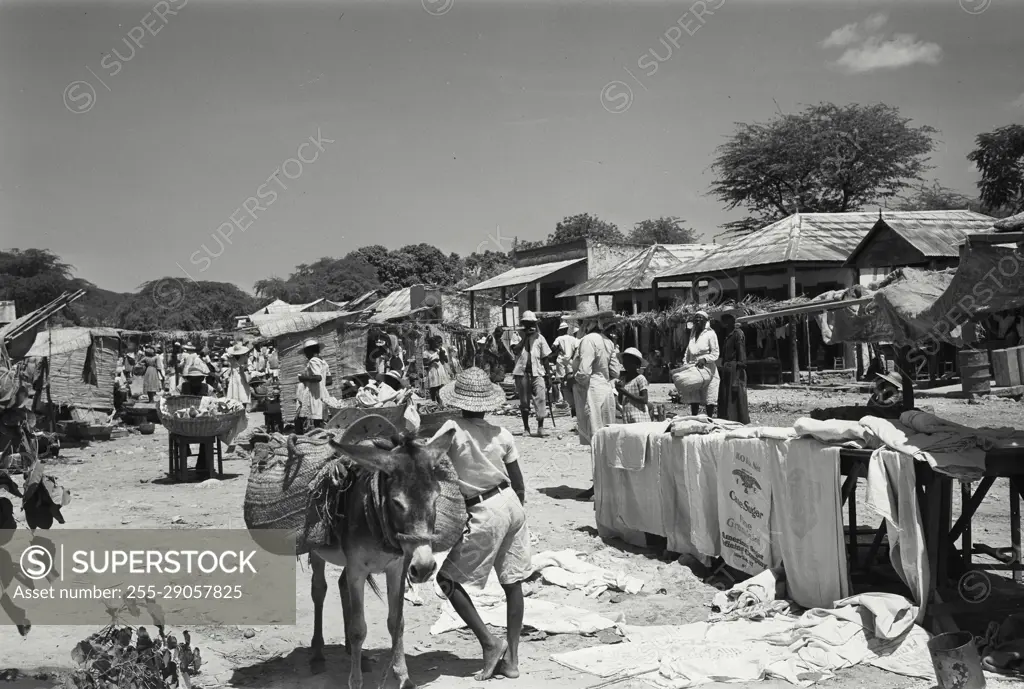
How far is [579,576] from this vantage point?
703 cm

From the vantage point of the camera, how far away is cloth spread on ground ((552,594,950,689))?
4.92 m

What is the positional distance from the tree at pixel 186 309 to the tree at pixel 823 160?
28.5 meters

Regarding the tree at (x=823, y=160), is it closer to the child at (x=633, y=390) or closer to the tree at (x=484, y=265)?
the tree at (x=484, y=265)

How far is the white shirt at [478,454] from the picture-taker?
4.82m

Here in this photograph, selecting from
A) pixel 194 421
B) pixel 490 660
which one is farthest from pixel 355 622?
pixel 194 421

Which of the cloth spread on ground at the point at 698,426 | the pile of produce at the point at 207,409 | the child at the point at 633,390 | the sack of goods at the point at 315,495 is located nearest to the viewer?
the sack of goods at the point at 315,495

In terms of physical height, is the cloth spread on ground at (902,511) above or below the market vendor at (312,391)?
below

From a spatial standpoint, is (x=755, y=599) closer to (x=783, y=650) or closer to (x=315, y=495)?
(x=783, y=650)

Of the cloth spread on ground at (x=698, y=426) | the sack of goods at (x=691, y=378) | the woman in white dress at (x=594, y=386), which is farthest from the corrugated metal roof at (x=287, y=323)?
the cloth spread on ground at (x=698, y=426)

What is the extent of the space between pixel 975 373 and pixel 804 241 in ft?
27.4

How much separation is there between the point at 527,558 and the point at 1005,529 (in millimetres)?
5635

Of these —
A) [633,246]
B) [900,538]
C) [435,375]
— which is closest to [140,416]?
[435,375]

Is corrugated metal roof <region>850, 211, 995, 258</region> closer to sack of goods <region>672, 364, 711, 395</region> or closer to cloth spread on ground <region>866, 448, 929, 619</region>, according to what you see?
sack of goods <region>672, 364, 711, 395</region>

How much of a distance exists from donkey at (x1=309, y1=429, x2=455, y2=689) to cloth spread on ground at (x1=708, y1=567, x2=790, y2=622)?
8.14 ft
